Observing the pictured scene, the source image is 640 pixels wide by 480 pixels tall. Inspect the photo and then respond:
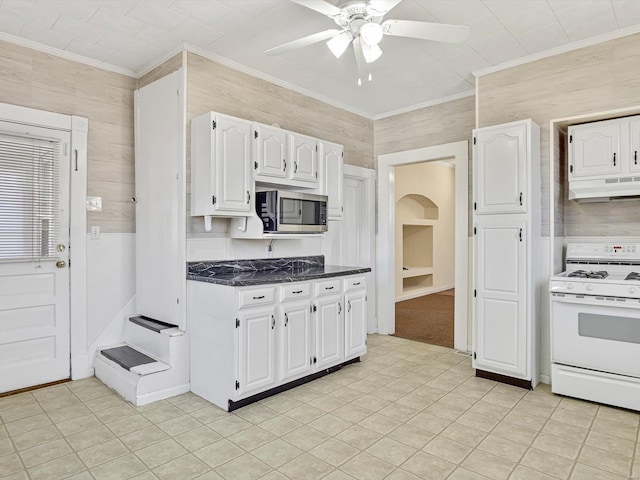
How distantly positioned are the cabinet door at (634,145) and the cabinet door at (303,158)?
8.29 ft

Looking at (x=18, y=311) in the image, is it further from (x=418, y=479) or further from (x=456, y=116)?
(x=456, y=116)

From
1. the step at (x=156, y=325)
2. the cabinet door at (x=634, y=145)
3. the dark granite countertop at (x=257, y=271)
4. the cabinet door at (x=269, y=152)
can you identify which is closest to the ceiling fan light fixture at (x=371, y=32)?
the cabinet door at (x=269, y=152)

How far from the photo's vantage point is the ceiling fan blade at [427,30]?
227 centimetres

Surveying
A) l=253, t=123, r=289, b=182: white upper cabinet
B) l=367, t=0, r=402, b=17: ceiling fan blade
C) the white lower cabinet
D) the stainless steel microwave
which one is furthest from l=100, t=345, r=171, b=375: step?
l=367, t=0, r=402, b=17: ceiling fan blade

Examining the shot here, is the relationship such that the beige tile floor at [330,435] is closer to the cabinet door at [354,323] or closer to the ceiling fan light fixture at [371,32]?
the cabinet door at [354,323]

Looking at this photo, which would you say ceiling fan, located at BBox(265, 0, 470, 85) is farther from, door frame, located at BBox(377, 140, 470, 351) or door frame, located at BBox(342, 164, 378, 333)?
door frame, located at BBox(342, 164, 378, 333)

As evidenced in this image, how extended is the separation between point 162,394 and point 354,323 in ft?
5.72

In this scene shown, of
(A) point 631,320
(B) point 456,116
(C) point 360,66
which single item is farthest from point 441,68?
(A) point 631,320

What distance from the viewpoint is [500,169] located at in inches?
132

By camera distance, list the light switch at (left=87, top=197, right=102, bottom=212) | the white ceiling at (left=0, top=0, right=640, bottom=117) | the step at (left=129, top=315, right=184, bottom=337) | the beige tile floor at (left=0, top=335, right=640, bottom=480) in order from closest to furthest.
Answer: the beige tile floor at (left=0, top=335, right=640, bottom=480), the white ceiling at (left=0, top=0, right=640, bottom=117), the step at (left=129, top=315, right=184, bottom=337), the light switch at (left=87, top=197, right=102, bottom=212)

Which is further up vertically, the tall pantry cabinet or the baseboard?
the tall pantry cabinet

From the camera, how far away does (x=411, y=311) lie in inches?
265

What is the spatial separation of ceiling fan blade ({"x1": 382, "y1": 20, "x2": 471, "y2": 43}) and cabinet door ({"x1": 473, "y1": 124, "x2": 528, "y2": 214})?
125 centimetres

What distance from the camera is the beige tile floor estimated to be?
2.13 meters
